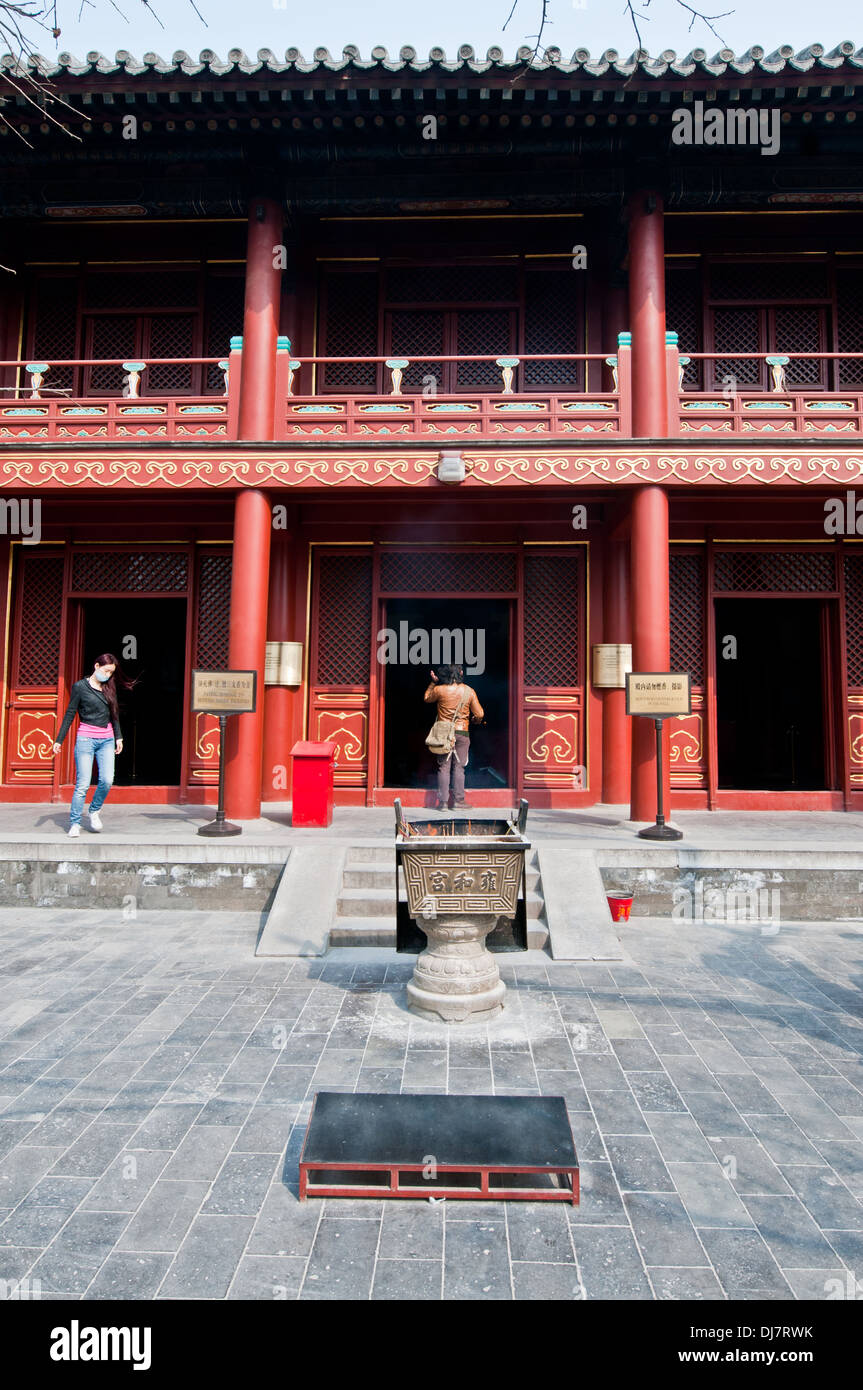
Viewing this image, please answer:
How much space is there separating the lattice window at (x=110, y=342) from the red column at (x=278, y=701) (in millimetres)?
3294

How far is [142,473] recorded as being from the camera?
28.3ft

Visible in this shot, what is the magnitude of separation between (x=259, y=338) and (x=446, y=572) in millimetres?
3541

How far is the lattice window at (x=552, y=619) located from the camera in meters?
10.1

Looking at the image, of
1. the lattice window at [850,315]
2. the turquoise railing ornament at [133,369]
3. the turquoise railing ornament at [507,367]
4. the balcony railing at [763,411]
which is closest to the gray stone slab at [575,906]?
the balcony railing at [763,411]

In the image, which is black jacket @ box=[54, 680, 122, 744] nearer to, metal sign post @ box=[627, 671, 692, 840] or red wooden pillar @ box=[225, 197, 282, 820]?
red wooden pillar @ box=[225, 197, 282, 820]

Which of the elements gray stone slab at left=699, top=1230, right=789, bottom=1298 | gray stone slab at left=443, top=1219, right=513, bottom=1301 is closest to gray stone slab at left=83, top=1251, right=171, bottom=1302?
gray stone slab at left=443, top=1219, right=513, bottom=1301

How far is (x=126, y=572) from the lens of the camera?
34.2 ft

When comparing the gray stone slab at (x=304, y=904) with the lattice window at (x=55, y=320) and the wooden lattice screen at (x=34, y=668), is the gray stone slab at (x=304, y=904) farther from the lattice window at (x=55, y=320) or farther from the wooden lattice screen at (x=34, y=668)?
the lattice window at (x=55, y=320)

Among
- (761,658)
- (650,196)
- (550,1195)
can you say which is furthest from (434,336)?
(550,1195)

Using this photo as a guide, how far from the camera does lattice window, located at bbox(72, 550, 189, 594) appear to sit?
1040cm

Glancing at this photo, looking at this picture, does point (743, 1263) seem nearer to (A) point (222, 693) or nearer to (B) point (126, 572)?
(A) point (222, 693)

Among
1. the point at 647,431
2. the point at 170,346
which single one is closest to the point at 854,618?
the point at 647,431

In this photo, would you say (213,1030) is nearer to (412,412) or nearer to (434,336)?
(412,412)

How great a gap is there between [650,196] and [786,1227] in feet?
30.4
